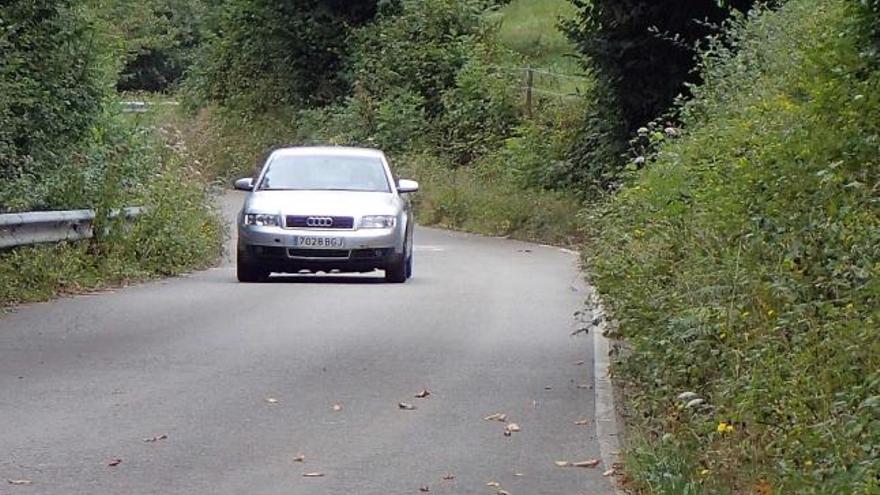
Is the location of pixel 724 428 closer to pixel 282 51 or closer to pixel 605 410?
pixel 605 410

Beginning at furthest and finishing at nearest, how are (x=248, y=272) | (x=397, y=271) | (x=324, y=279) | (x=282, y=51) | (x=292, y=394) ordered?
(x=282, y=51) < (x=324, y=279) < (x=397, y=271) < (x=248, y=272) < (x=292, y=394)

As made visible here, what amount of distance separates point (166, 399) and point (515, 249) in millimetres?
20311

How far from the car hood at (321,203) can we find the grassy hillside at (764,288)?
15.8ft

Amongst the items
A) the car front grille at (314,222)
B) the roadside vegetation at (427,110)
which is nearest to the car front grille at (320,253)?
the car front grille at (314,222)

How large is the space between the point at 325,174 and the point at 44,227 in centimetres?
382

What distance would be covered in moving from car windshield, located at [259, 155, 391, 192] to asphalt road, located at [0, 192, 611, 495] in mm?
2574

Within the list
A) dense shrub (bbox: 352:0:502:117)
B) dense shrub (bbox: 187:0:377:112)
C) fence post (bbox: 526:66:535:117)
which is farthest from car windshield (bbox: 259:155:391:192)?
dense shrub (bbox: 187:0:377:112)

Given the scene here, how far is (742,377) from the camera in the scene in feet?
26.0

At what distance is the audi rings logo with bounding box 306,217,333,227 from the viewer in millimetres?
19266

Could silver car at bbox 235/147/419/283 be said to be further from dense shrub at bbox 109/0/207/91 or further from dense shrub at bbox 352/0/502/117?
Result: dense shrub at bbox 109/0/207/91

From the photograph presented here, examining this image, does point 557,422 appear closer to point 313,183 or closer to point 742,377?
point 742,377

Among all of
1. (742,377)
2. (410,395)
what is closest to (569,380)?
(410,395)

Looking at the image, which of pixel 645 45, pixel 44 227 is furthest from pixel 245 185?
pixel 645 45

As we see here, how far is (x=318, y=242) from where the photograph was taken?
1923cm
